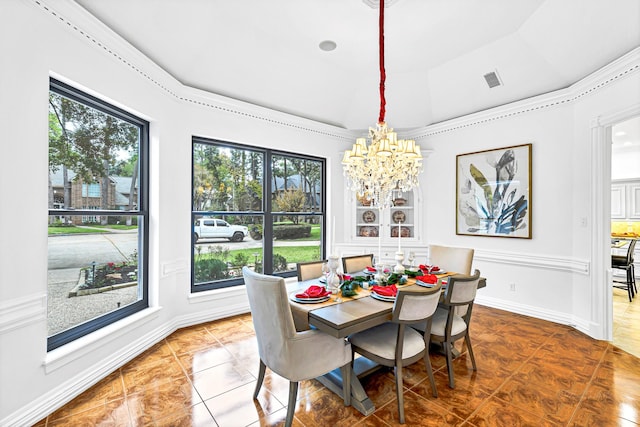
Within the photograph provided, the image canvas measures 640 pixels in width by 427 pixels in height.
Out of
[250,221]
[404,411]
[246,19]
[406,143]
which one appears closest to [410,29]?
[406,143]

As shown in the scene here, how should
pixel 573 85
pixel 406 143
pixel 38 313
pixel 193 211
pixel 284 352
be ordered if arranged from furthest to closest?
pixel 193 211 → pixel 573 85 → pixel 406 143 → pixel 38 313 → pixel 284 352

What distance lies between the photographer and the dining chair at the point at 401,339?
1.96 metres

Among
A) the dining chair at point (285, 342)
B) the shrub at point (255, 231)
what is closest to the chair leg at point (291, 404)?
the dining chair at point (285, 342)

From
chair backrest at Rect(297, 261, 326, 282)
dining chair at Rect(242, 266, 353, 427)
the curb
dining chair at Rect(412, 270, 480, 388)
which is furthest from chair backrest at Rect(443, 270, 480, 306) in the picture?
the curb

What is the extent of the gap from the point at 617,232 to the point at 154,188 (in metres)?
9.53

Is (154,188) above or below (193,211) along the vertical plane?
above

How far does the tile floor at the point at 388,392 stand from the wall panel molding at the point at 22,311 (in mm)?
724

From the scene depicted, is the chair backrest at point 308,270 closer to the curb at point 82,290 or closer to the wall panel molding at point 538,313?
the curb at point 82,290

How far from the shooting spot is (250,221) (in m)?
4.33

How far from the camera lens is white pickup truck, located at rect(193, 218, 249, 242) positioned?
3887 millimetres

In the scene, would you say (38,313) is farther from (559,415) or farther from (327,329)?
(559,415)

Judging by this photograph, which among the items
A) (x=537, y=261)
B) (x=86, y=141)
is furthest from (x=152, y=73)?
(x=537, y=261)

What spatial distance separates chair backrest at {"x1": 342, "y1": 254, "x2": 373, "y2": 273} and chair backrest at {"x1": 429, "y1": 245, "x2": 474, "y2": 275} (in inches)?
31.8

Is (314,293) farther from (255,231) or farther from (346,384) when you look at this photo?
(255,231)
